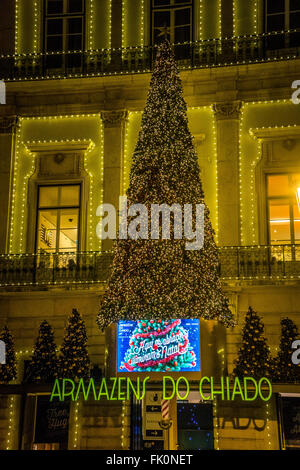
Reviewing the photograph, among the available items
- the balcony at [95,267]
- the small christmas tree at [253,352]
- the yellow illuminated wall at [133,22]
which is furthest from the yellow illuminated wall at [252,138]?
the yellow illuminated wall at [133,22]

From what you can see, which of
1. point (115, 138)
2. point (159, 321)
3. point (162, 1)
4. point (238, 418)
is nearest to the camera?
point (159, 321)

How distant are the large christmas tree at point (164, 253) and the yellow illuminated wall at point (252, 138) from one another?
3071mm

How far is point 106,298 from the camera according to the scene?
1506 centimetres

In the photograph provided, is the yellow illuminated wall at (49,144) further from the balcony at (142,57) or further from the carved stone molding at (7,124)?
the balcony at (142,57)

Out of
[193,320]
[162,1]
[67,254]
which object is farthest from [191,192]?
[162,1]

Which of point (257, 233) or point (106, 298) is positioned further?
point (257, 233)

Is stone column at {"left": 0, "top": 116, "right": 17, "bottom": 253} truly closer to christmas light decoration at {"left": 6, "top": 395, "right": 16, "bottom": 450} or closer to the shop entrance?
christmas light decoration at {"left": 6, "top": 395, "right": 16, "bottom": 450}

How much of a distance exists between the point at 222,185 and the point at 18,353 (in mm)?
6625

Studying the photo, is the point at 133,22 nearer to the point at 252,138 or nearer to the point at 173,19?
the point at 173,19

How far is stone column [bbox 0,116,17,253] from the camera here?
60.8 feet

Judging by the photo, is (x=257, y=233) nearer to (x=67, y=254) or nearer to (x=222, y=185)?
(x=222, y=185)

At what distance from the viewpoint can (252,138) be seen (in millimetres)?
18562

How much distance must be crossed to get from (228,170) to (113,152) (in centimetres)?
306

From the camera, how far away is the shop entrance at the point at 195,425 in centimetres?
1669
